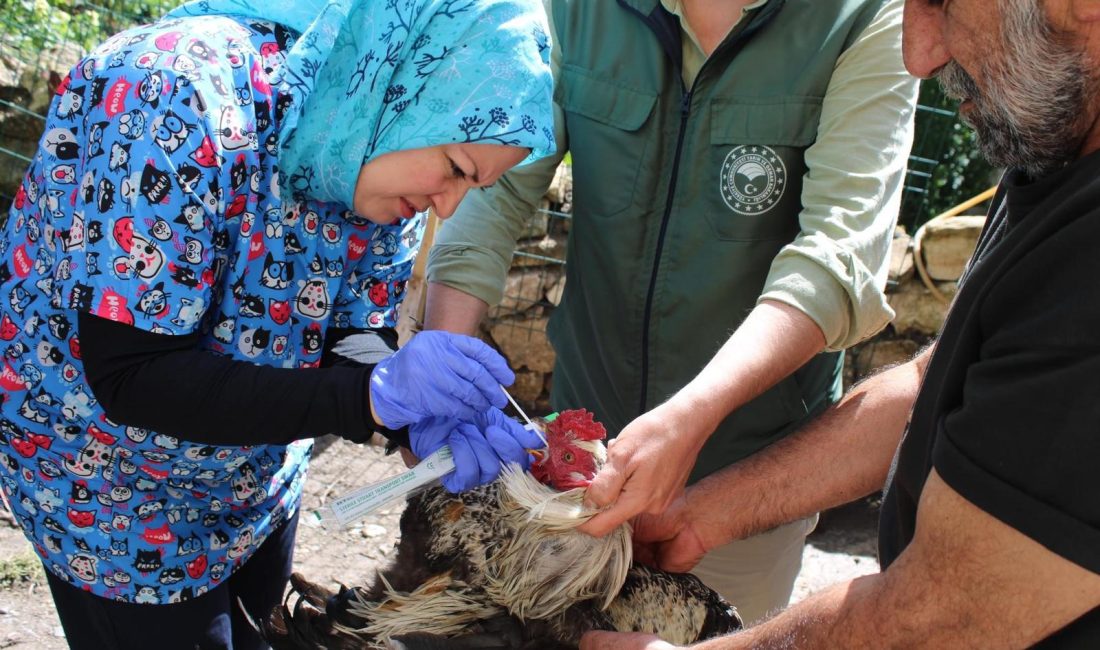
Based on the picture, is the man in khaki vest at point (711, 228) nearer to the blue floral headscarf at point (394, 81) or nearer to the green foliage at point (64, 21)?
the blue floral headscarf at point (394, 81)

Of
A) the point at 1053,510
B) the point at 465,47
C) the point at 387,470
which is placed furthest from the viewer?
the point at 387,470

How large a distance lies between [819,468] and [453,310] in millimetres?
1161

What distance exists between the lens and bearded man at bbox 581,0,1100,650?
4.73ft

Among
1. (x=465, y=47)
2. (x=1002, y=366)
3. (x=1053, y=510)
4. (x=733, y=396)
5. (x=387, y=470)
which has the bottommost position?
(x=387, y=470)

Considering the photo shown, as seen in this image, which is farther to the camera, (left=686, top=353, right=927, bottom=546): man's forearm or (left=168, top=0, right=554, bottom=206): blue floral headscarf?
(left=686, top=353, right=927, bottom=546): man's forearm

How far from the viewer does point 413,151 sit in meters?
2.21

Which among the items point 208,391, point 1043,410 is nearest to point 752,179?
point 1043,410

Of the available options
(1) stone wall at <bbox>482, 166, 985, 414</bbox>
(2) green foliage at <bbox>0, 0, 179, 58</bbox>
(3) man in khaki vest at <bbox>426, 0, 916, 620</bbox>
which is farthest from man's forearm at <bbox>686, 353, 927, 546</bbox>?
(2) green foliage at <bbox>0, 0, 179, 58</bbox>

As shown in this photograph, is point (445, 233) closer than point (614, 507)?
No

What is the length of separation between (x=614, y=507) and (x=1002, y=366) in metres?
1.03

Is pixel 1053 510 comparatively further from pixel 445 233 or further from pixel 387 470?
pixel 387 470

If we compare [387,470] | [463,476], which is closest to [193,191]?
[463,476]

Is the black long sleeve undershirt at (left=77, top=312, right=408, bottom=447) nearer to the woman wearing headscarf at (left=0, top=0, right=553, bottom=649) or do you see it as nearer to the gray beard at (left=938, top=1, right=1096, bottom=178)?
the woman wearing headscarf at (left=0, top=0, right=553, bottom=649)

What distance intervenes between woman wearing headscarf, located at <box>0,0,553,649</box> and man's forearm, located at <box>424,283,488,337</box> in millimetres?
374
